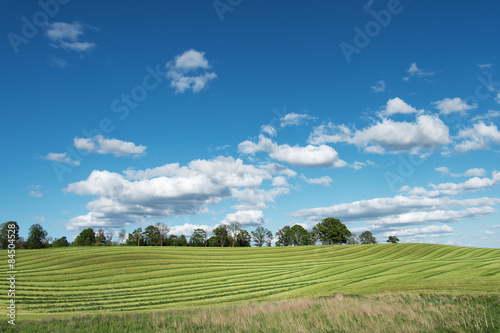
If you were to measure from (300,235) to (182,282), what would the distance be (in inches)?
3689

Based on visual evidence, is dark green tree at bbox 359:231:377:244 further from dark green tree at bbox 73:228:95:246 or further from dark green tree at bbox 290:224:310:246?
dark green tree at bbox 73:228:95:246

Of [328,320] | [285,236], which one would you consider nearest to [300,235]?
[285,236]

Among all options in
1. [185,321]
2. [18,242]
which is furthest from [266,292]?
[18,242]

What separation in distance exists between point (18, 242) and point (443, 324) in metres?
98.6

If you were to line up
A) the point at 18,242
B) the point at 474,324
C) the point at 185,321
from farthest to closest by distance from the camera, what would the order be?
the point at 18,242 → the point at 185,321 → the point at 474,324

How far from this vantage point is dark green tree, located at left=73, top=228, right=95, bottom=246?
4399 inches

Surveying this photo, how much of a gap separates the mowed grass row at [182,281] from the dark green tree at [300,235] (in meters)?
75.6

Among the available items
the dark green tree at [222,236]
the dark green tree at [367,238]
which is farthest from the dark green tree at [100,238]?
the dark green tree at [367,238]

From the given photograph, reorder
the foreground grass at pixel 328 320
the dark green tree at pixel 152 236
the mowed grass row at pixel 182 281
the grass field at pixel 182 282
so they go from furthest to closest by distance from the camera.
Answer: the dark green tree at pixel 152 236 < the mowed grass row at pixel 182 281 < the grass field at pixel 182 282 < the foreground grass at pixel 328 320

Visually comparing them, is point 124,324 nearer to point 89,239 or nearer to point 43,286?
point 43,286

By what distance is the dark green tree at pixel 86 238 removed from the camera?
112 metres

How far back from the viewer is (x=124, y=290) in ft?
100

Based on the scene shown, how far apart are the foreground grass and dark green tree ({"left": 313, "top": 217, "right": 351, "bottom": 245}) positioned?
333 feet

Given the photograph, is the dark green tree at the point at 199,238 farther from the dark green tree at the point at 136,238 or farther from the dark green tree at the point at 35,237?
the dark green tree at the point at 35,237
